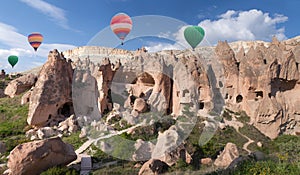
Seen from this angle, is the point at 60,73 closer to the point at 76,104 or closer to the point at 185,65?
the point at 76,104

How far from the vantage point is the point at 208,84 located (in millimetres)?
18312

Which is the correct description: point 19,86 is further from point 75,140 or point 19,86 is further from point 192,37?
point 192,37

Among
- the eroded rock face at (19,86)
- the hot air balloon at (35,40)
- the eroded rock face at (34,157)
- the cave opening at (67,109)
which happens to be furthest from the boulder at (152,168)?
the hot air balloon at (35,40)

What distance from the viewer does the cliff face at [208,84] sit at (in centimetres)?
1611

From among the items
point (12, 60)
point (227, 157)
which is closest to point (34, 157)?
point (227, 157)

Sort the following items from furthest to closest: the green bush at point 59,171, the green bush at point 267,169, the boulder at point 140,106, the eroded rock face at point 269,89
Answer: the boulder at point 140,106
the eroded rock face at point 269,89
the green bush at point 59,171
the green bush at point 267,169

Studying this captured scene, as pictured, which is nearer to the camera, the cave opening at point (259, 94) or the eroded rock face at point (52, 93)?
the eroded rock face at point (52, 93)

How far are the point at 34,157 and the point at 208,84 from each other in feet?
44.6

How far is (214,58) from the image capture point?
19.6m

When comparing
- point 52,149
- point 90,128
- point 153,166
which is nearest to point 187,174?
point 153,166

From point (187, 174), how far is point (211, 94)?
10.4 meters

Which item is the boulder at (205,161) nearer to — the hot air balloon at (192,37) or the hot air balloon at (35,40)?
the hot air balloon at (192,37)

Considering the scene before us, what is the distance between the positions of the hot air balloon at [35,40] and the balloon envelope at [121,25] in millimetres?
15760

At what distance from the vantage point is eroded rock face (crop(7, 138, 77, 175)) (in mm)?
7980
